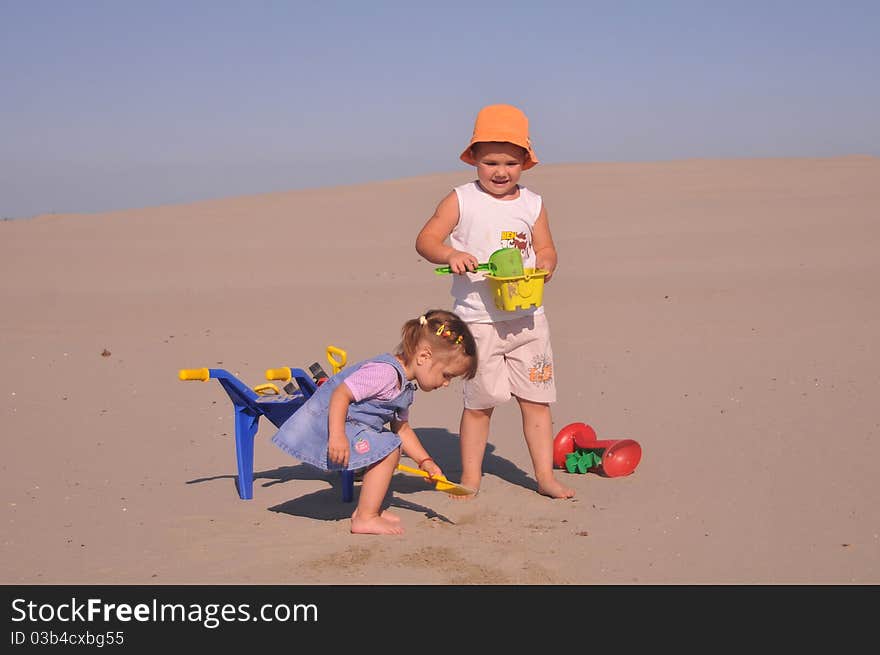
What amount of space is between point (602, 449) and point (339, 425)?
1.63 m

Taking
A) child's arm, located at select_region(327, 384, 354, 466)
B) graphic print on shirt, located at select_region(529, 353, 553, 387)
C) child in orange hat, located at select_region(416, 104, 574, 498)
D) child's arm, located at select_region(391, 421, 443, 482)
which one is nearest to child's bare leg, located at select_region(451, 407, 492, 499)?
child in orange hat, located at select_region(416, 104, 574, 498)

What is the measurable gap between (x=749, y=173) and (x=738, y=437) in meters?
14.7

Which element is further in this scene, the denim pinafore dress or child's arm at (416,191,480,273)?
child's arm at (416,191,480,273)

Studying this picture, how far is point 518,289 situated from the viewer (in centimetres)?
439

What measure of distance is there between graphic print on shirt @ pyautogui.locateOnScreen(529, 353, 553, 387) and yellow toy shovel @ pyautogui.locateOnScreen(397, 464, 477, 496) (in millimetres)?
583

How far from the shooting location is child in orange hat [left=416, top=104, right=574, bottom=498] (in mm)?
4613

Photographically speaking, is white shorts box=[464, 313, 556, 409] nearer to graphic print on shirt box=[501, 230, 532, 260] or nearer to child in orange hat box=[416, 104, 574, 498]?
child in orange hat box=[416, 104, 574, 498]

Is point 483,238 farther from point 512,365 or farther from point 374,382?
point 374,382

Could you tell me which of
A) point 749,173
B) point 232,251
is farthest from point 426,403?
point 749,173

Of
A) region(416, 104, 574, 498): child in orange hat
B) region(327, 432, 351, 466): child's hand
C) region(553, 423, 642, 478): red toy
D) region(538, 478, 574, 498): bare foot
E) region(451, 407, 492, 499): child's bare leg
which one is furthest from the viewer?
region(553, 423, 642, 478): red toy

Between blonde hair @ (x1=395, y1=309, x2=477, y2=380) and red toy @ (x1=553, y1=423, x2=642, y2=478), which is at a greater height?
blonde hair @ (x1=395, y1=309, x2=477, y2=380)

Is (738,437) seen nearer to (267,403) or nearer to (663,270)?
(267,403)

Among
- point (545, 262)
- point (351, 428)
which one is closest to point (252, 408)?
point (351, 428)
